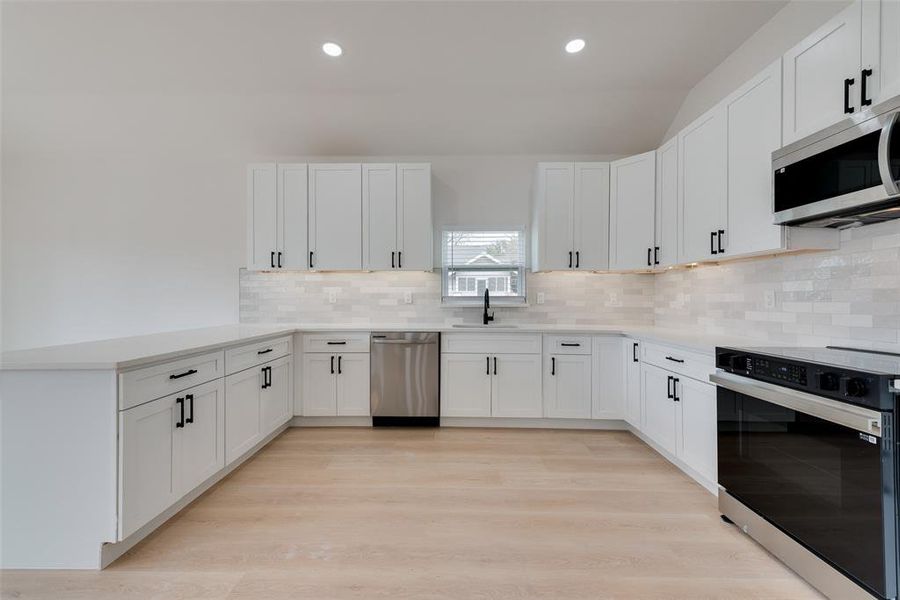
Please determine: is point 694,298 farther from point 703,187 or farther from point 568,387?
point 568,387

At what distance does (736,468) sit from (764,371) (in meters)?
0.58

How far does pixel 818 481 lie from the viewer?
5.31 ft

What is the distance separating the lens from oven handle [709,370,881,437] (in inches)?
55.7

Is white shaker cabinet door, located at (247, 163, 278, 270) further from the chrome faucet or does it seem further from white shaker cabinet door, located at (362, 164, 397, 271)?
the chrome faucet

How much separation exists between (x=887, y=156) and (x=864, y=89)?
17.7 inches

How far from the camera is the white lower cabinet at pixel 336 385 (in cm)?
379

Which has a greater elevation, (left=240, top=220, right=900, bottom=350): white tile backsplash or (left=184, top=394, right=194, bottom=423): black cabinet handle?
(left=240, top=220, right=900, bottom=350): white tile backsplash

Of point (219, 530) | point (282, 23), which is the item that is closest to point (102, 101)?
point (282, 23)

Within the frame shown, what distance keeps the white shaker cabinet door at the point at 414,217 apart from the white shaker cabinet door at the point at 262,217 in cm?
128

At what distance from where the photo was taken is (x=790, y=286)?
254 centimetres

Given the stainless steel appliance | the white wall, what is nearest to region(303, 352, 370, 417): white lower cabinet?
the stainless steel appliance

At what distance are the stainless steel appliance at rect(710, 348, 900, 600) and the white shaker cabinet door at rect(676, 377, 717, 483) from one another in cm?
26

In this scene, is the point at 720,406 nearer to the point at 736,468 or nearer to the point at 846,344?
the point at 736,468

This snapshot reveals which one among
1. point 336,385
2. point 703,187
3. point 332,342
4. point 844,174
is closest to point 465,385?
point 336,385
